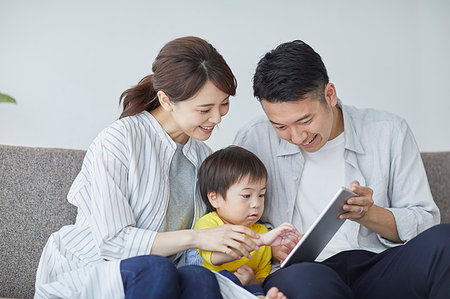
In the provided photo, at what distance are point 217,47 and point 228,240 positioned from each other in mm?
1191

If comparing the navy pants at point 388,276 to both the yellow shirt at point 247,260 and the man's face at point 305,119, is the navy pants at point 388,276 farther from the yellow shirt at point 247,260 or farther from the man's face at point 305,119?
the man's face at point 305,119

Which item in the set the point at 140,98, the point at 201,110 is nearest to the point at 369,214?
the point at 201,110

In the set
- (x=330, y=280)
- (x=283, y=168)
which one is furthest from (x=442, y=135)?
(x=330, y=280)

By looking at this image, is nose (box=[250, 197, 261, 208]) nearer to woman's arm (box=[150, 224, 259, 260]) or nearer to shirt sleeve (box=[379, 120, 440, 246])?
woman's arm (box=[150, 224, 259, 260])

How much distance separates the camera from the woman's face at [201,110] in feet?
Result: 5.44

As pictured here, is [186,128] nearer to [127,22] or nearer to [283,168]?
[283,168]

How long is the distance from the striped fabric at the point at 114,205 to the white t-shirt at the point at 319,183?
1.15 ft

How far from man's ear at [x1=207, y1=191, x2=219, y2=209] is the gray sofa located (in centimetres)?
48

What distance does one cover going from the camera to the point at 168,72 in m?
1.70

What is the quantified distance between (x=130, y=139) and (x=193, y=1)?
3.48ft

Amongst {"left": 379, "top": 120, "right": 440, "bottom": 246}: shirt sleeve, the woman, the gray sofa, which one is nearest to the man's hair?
the woman

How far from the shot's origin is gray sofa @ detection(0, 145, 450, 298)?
1854 mm

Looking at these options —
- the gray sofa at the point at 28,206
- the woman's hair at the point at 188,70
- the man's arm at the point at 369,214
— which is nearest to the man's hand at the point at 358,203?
the man's arm at the point at 369,214

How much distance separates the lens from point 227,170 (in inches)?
68.8
